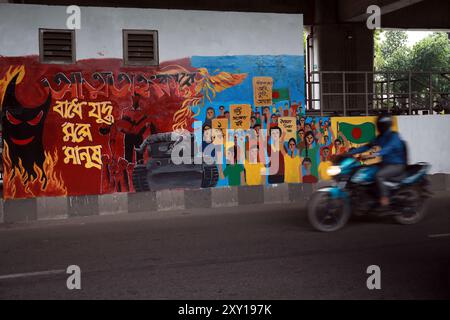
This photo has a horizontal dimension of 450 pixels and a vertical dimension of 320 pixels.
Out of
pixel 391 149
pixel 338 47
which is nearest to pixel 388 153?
pixel 391 149

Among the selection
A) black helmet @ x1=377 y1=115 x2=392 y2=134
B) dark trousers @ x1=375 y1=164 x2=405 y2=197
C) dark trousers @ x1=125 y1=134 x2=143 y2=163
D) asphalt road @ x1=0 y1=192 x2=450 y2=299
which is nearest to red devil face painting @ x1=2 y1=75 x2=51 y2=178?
dark trousers @ x1=125 y1=134 x2=143 y2=163

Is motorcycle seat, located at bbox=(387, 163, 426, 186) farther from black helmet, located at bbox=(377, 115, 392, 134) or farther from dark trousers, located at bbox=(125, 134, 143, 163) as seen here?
dark trousers, located at bbox=(125, 134, 143, 163)

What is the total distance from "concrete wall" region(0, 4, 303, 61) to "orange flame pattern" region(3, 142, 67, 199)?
2.27 metres

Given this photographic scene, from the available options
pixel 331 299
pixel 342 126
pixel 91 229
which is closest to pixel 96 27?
pixel 91 229

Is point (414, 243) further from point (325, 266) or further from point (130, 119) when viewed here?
point (130, 119)

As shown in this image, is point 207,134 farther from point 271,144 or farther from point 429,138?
point 429,138

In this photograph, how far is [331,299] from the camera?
5164 millimetres

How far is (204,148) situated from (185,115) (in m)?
0.86

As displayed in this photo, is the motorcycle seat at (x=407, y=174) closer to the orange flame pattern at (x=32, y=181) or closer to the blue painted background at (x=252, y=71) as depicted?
the blue painted background at (x=252, y=71)

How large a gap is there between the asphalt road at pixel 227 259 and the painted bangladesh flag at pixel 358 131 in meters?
4.17

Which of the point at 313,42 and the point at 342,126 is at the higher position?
the point at 313,42

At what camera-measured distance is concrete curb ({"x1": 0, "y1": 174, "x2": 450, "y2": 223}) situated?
11.6m

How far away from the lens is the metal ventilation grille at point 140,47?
41.0 ft
